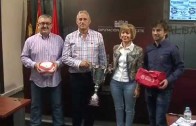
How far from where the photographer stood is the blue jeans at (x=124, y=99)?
328 cm

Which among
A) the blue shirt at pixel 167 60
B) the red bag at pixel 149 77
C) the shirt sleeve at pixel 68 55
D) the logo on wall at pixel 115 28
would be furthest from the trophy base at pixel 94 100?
the logo on wall at pixel 115 28

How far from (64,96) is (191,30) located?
1899 mm

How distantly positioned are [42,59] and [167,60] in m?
1.38

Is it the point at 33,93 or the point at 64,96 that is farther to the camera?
the point at 64,96

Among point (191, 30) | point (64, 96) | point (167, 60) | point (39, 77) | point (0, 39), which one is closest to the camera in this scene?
point (167, 60)

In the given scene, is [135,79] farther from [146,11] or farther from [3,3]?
[3,3]

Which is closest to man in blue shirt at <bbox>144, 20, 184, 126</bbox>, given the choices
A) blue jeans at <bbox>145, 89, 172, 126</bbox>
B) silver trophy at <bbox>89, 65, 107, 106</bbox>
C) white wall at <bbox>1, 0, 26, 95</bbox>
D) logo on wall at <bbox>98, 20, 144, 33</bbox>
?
blue jeans at <bbox>145, 89, 172, 126</bbox>

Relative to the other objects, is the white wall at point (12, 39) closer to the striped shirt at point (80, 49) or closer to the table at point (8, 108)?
the striped shirt at point (80, 49)

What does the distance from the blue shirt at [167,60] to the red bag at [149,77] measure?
8 centimetres

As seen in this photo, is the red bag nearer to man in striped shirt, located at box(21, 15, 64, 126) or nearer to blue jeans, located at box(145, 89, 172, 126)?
blue jeans, located at box(145, 89, 172, 126)

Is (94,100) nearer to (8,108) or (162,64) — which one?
(162,64)

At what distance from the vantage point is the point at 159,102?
3039 millimetres

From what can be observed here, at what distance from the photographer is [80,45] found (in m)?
3.34

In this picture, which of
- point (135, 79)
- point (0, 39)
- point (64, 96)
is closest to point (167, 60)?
point (135, 79)
